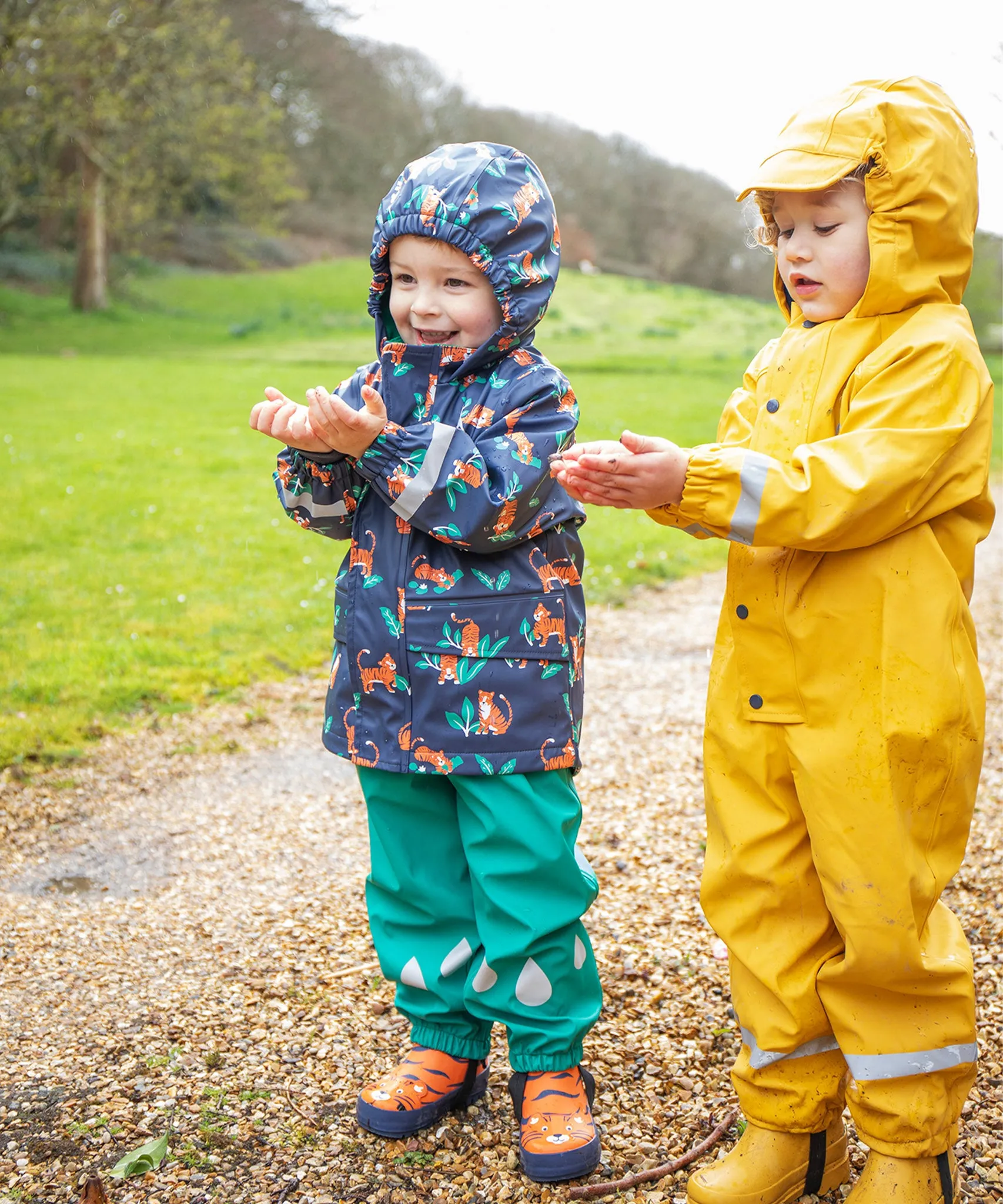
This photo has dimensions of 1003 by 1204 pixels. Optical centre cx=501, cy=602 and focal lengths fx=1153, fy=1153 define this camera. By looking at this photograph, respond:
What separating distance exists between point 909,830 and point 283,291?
24.8m

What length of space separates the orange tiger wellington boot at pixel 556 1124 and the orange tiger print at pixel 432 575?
102cm

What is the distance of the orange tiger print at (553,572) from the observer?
2246 millimetres

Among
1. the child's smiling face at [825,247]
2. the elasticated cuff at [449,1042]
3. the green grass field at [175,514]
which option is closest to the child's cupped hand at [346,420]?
the child's smiling face at [825,247]

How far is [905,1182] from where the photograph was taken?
1.99 metres

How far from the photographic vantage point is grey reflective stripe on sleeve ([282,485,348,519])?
2336mm

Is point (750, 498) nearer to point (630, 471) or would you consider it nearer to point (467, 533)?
point (630, 471)

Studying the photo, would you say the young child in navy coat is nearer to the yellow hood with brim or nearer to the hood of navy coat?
the hood of navy coat

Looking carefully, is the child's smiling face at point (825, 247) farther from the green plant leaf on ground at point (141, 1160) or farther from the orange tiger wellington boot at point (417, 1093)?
the green plant leaf on ground at point (141, 1160)

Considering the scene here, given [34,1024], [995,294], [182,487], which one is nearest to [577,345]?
[995,294]

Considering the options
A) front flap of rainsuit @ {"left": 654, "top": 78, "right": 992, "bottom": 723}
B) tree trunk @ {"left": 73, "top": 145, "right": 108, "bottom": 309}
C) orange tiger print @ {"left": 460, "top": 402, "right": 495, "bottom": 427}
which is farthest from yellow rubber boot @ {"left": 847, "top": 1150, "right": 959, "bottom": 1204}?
tree trunk @ {"left": 73, "top": 145, "right": 108, "bottom": 309}

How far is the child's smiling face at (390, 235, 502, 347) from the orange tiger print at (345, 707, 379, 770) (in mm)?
770

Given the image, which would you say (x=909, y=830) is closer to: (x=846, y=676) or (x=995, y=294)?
(x=846, y=676)

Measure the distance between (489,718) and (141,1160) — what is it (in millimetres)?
1097

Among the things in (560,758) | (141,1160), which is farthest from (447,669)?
(141,1160)
